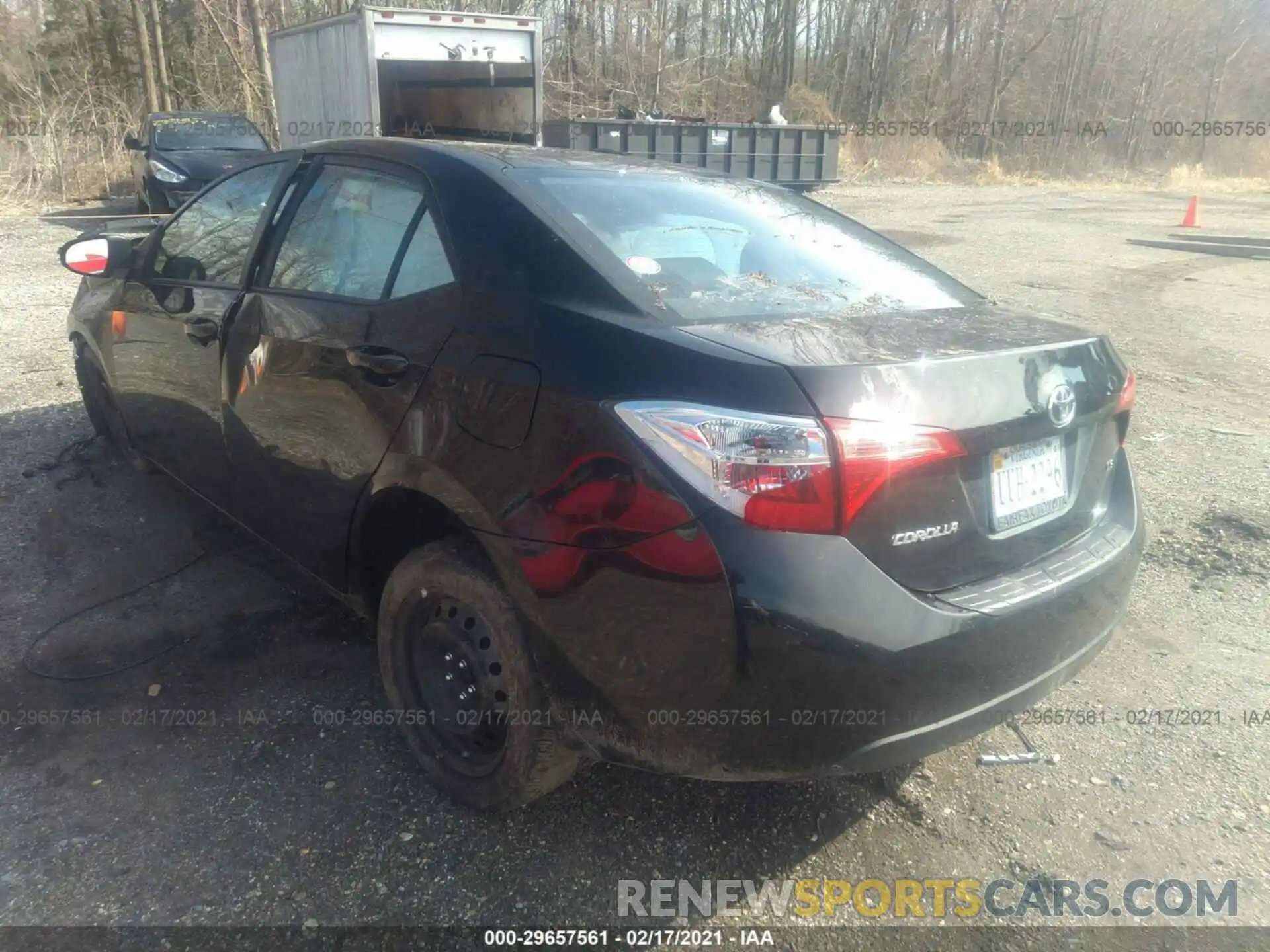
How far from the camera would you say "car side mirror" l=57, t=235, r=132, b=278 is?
12.8 ft

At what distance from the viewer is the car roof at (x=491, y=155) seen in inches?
104

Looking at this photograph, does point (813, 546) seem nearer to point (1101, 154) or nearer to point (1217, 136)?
point (1101, 154)

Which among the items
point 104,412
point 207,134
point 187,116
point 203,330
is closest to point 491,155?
point 203,330

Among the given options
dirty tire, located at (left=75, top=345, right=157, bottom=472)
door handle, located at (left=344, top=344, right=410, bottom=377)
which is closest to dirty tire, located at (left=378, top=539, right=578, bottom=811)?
door handle, located at (left=344, top=344, right=410, bottom=377)

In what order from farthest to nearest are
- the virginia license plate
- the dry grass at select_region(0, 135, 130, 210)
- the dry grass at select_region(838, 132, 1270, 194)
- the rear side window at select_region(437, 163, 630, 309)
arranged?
1. the dry grass at select_region(838, 132, 1270, 194)
2. the dry grass at select_region(0, 135, 130, 210)
3. the rear side window at select_region(437, 163, 630, 309)
4. the virginia license plate

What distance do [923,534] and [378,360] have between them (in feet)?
4.74

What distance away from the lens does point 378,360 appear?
7.91 ft

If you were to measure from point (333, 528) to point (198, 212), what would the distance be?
5.88 ft

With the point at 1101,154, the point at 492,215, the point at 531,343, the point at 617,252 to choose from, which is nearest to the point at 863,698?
the point at 531,343

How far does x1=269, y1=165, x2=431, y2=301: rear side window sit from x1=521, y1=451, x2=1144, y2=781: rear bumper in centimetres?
115

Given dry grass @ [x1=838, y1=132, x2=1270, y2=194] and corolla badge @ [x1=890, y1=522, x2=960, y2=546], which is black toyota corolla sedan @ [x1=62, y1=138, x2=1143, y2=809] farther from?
dry grass @ [x1=838, y1=132, x2=1270, y2=194]

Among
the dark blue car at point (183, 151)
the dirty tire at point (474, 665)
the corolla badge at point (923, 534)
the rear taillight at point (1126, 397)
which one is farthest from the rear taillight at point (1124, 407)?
the dark blue car at point (183, 151)

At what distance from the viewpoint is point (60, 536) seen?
4070 millimetres

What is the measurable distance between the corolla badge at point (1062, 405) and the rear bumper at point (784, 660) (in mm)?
358
